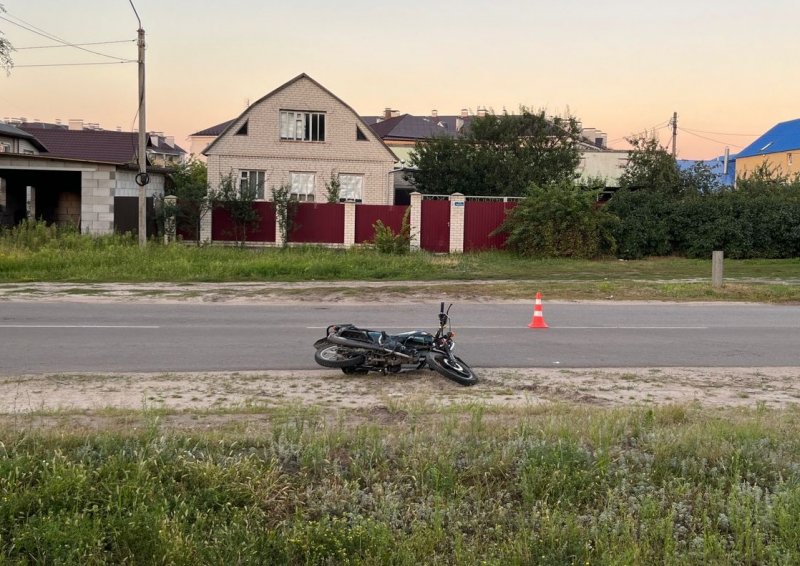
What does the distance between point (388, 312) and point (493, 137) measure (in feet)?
85.0

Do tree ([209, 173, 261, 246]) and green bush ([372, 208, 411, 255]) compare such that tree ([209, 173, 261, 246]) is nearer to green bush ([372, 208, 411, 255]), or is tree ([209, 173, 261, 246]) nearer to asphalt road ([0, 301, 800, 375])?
green bush ([372, 208, 411, 255])

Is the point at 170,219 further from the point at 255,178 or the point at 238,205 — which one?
the point at 255,178

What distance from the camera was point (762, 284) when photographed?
22.3 meters

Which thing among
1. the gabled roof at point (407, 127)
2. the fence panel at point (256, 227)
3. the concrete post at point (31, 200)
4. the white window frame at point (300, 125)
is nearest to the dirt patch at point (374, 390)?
the fence panel at point (256, 227)

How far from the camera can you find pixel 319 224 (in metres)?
32.1

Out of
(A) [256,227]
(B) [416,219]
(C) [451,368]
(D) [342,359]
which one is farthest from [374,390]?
(A) [256,227]

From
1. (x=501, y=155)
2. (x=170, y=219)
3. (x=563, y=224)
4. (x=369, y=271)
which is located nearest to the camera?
(x=369, y=271)

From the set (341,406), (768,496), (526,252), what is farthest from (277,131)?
(768,496)

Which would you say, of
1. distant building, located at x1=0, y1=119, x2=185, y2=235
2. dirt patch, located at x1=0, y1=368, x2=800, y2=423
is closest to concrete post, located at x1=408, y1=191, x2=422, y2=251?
distant building, located at x1=0, y1=119, x2=185, y2=235

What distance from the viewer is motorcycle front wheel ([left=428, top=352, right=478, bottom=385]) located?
908cm

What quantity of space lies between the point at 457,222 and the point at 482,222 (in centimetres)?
92

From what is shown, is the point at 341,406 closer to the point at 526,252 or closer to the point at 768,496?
the point at 768,496

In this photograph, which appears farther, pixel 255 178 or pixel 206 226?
pixel 255 178

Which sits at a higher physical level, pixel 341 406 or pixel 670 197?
pixel 670 197
